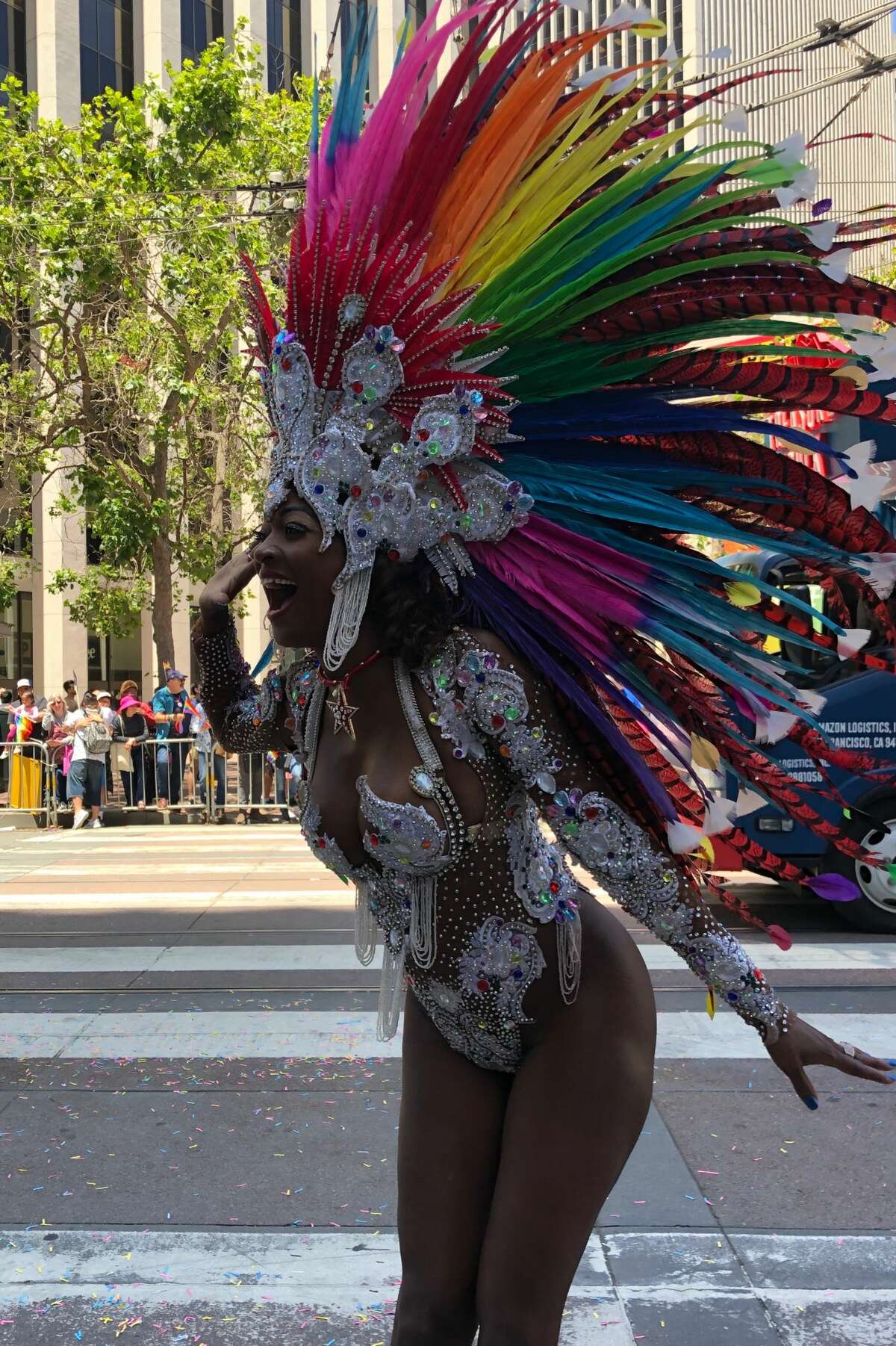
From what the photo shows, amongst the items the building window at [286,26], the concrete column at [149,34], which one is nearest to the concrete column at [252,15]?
the building window at [286,26]

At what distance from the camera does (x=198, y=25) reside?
33500mm

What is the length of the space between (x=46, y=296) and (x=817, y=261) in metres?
17.3

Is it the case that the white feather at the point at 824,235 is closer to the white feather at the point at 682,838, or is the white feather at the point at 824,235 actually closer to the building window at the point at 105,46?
the white feather at the point at 682,838

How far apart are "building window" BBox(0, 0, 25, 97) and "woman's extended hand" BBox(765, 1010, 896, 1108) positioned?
32581mm

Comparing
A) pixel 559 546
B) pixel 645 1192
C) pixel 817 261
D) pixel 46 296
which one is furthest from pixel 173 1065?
pixel 46 296

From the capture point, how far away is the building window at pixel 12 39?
96.8ft

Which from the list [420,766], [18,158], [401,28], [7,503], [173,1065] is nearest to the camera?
[420,766]

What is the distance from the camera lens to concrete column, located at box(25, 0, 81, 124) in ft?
97.2

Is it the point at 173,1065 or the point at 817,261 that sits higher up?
the point at 817,261

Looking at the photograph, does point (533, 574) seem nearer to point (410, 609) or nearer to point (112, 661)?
point (410, 609)

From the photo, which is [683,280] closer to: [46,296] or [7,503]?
[46,296]

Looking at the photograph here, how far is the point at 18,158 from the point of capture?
16.7 m

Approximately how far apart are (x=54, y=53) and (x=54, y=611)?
13.1 meters

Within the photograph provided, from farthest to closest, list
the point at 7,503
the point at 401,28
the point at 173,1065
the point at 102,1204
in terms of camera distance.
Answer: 1. the point at 7,503
2. the point at 173,1065
3. the point at 102,1204
4. the point at 401,28
